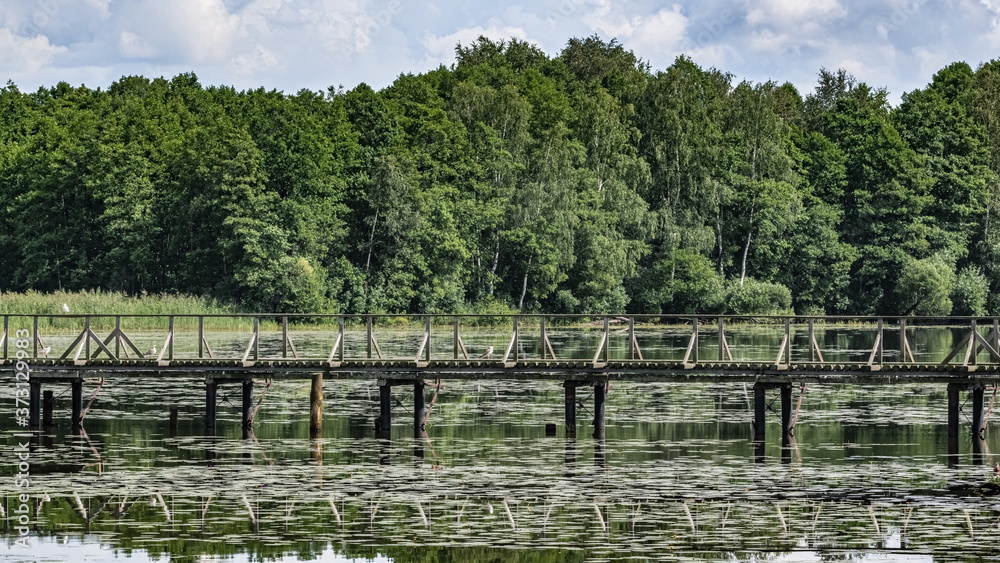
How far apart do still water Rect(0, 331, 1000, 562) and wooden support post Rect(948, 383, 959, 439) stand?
349mm

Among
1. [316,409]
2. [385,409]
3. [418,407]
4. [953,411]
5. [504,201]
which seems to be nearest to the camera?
[953,411]

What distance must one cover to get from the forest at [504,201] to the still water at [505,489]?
4590 cm

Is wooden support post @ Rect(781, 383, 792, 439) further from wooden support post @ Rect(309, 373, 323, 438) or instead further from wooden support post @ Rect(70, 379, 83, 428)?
wooden support post @ Rect(70, 379, 83, 428)

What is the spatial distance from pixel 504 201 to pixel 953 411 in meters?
59.4

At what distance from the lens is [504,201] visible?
91.7 meters

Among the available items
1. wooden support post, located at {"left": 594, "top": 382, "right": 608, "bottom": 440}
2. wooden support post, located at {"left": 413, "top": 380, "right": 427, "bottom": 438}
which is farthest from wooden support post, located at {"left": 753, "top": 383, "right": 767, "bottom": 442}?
wooden support post, located at {"left": 413, "top": 380, "right": 427, "bottom": 438}

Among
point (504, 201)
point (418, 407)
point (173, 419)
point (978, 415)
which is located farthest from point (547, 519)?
point (504, 201)

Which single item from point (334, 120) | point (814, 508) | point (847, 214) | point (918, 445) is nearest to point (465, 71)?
point (334, 120)

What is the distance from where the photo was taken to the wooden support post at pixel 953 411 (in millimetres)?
33344

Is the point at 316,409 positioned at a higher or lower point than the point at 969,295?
lower

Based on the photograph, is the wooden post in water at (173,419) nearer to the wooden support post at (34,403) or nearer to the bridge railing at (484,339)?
the bridge railing at (484,339)

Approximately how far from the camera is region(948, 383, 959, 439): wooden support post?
33.3 m

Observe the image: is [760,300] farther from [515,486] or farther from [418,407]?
[515,486]

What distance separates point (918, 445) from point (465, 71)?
78714 mm
